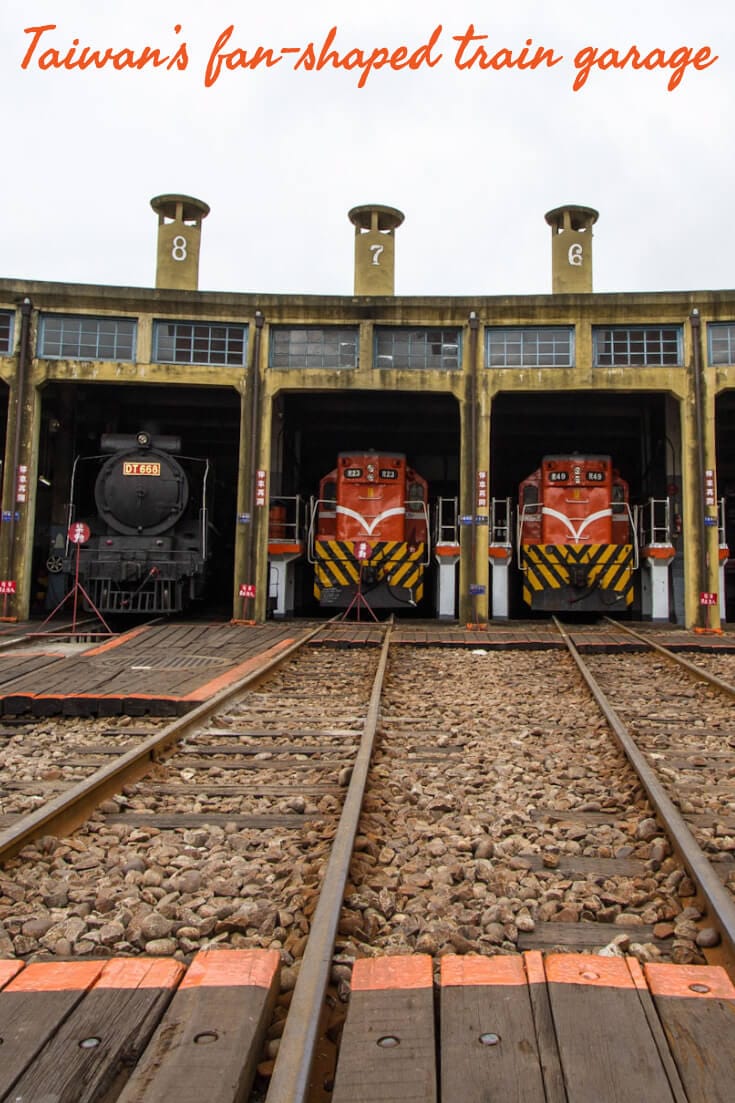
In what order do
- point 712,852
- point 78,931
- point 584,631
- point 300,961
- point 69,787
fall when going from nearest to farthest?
1. point 300,961
2. point 78,931
3. point 712,852
4. point 69,787
5. point 584,631

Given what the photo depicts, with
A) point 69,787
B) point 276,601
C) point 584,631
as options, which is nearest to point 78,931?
point 69,787

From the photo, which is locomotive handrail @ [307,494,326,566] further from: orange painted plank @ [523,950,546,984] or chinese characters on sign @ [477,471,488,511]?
orange painted plank @ [523,950,546,984]

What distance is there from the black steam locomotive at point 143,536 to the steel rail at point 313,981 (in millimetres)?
10822

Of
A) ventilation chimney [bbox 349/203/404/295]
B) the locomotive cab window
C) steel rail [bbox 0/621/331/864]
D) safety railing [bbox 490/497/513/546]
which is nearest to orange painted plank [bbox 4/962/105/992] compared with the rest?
steel rail [bbox 0/621/331/864]

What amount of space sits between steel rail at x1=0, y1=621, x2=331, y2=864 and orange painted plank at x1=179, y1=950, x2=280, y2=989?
1200mm

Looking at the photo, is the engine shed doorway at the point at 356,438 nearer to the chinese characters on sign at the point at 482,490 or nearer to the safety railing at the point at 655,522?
the chinese characters on sign at the point at 482,490

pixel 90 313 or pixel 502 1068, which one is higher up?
pixel 90 313

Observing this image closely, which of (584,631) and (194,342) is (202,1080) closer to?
(584,631)

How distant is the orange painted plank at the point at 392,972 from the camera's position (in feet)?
6.98

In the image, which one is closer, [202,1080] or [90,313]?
[202,1080]

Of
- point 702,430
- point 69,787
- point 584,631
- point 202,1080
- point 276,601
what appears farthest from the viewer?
point 276,601

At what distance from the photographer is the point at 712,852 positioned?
3232 millimetres

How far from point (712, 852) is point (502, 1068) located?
1.84m

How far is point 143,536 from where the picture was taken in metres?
14.3
